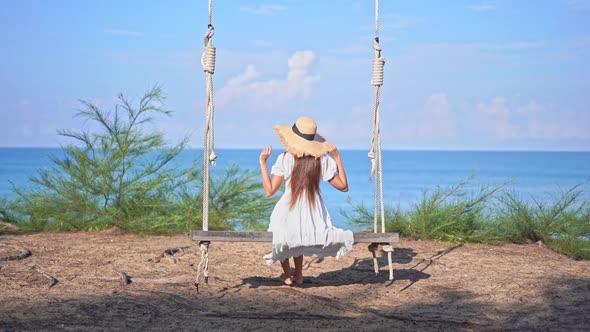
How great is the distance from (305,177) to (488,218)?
3.70m

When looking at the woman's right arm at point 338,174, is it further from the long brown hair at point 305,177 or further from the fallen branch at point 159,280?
the fallen branch at point 159,280

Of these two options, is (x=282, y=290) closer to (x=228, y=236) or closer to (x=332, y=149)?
(x=228, y=236)

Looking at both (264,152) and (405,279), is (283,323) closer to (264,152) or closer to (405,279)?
(264,152)

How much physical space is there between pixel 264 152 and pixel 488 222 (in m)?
3.91

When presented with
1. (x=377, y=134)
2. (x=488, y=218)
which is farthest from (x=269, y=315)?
(x=488, y=218)

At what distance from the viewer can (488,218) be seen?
941 cm

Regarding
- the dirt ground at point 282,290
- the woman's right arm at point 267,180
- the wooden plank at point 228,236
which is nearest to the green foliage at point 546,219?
the dirt ground at point 282,290

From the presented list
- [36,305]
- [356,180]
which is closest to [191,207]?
[36,305]

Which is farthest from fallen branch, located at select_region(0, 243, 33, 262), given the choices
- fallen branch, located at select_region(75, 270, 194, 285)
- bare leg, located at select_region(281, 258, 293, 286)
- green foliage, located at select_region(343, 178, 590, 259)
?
green foliage, located at select_region(343, 178, 590, 259)

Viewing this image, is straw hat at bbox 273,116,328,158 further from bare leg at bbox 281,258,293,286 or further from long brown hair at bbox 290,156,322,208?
bare leg at bbox 281,258,293,286

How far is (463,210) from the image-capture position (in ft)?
30.7

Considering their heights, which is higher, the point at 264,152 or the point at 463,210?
the point at 264,152

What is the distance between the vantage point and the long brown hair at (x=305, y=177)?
6.39m

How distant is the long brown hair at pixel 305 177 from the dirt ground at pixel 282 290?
75 centimetres
